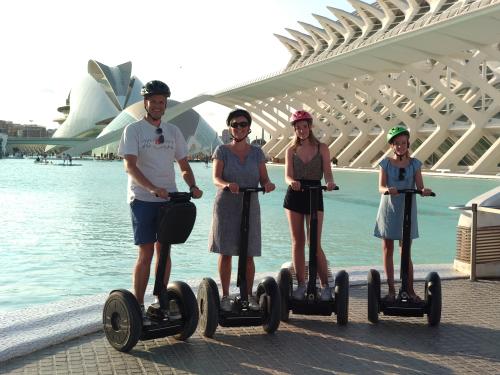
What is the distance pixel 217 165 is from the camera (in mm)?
4422

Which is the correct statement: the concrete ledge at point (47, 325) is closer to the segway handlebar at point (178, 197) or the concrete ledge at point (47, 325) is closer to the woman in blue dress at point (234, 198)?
the woman in blue dress at point (234, 198)

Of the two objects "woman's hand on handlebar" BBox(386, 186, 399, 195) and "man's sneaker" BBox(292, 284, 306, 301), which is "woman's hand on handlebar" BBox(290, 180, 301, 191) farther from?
"man's sneaker" BBox(292, 284, 306, 301)

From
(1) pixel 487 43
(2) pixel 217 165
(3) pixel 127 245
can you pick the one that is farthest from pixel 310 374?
(1) pixel 487 43

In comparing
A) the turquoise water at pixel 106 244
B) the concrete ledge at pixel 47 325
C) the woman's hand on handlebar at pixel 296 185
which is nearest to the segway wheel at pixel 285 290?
the woman's hand on handlebar at pixel 296 185

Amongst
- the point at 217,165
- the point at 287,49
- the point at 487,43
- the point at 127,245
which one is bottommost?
the point at 127,245

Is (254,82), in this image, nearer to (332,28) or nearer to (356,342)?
(332,28)

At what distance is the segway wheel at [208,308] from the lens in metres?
4.15

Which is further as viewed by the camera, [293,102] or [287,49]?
[287,49]

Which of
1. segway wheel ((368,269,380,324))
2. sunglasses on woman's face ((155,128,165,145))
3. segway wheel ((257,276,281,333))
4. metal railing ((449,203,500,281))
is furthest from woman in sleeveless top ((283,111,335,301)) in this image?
metal railing ((449,203,500,281))

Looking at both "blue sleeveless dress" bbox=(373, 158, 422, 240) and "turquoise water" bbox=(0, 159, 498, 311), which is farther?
"turquoise water" bbox=(0, 159, 498, 311)

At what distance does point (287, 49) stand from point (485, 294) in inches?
2645

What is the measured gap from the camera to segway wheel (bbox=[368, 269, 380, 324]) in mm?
4559

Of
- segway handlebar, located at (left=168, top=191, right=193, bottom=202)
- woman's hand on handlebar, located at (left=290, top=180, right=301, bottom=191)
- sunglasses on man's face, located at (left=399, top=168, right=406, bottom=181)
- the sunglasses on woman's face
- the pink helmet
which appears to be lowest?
segway handlebar, located at (left=168, top=191, right=193, bottom=202)

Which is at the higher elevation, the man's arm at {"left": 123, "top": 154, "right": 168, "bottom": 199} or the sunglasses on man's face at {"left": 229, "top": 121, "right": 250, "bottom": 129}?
the sunglasses on man's face at {"left": 229, "top": 121, "right": 250, "bottom": 129}
